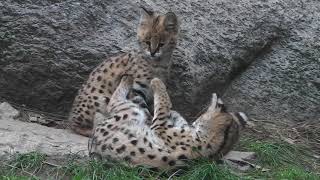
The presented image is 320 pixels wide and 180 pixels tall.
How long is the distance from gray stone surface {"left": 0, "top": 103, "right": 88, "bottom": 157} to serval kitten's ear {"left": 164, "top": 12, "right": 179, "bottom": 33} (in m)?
1.33

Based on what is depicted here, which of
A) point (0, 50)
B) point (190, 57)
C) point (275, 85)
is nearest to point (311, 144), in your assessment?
point (275, 85)

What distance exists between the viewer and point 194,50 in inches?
295

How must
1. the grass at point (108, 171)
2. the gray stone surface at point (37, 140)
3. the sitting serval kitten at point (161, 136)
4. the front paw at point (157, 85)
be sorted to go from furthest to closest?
the front paw at point (157, 85)
the gray stone surface at point (37, 140)
the sitting serval kitten at point (161, 136)
the grass at point (108, 171)

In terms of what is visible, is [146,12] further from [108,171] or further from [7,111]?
[108,171]

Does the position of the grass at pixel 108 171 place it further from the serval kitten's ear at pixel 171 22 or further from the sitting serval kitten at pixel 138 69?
the serval kitten's ear at pixel 171 22

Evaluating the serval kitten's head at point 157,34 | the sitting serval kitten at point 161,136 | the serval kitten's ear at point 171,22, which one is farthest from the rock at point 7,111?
the serval kitten's ear at point 171,22

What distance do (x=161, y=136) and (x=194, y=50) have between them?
1.73m

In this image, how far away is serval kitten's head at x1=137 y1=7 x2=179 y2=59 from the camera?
6.95 m

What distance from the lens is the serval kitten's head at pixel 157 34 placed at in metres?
6.95

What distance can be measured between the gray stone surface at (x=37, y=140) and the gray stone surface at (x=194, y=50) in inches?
26.6

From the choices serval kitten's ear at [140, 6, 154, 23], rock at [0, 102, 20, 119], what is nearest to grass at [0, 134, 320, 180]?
rock at [0, 102, 20, 119]

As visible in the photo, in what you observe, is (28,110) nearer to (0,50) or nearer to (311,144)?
(0,50)

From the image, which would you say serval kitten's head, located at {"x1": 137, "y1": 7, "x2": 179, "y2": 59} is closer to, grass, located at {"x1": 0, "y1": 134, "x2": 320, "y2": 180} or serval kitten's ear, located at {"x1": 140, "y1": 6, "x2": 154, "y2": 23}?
serval kitten's ear, located at {"x1": 140, "y1": 6, "x2": 154, "y2": 23}

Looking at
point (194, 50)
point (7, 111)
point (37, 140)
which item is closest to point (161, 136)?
point (37, 140)
